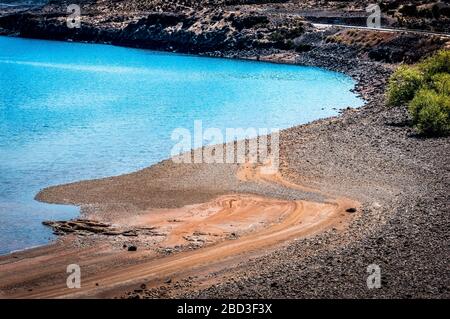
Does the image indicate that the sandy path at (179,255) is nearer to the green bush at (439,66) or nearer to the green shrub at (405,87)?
the green shrub at (405,87)

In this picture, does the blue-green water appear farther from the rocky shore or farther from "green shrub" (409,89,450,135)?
"green shrub" (409,89,450,135)

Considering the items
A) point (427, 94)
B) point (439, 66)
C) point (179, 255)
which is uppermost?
point (439, 66)

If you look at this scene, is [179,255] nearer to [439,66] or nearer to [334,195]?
[334,195]

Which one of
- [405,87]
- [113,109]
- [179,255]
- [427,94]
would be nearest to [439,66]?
[405,87]

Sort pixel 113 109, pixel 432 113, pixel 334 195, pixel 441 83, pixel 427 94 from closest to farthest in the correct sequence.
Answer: pixel 334 195, pixel 432 113, pixel 427 94, pixel 441 83, pixel 113 109

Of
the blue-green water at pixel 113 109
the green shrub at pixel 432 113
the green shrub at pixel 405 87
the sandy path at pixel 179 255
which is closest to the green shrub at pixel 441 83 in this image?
the green shrub at pixel 405 87

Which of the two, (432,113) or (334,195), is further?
(432,113)

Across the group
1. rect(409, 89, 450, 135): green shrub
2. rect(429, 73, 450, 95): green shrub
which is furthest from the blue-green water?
rect(409, 89, 450, 135): green shrub
